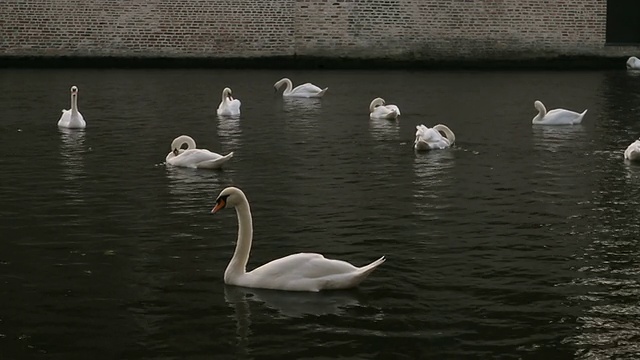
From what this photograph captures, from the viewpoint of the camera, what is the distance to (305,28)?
34.0 metres

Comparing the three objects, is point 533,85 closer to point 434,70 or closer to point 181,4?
point 434,70

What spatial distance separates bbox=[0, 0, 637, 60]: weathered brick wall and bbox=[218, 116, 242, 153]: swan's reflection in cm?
1563

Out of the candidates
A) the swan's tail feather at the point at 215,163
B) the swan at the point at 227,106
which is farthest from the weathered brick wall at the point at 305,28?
the swan's tail feather at the point at 215,163

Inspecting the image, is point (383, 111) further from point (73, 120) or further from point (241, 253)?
point (241, 253)

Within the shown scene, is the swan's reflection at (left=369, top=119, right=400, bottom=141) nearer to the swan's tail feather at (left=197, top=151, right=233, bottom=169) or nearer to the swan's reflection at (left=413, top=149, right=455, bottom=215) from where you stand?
the swan's reflection at (left=413, top=149, right=455, bottom=215)

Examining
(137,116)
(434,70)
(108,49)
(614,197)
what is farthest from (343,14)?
(614,197)

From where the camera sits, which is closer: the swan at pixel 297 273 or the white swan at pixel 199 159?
the swan at pixel 297 273

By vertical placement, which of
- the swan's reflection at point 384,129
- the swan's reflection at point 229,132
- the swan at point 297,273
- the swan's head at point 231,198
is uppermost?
the swan's head at point 231,198

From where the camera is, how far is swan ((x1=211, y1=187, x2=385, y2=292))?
7.33 meters

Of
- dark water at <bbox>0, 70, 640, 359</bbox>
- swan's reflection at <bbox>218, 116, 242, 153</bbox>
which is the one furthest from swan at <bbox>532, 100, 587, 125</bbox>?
swan's reflection at <bbox>218, 116, 242, 153</bbox>

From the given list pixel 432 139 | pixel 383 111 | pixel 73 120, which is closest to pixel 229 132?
pixel 73 120

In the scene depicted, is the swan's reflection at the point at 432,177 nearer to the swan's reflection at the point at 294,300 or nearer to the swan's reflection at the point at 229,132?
the swan's reflection at the point at 229,132

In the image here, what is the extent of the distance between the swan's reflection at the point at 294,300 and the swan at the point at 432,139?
714cm

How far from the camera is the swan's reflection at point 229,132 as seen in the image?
49.1 ft
